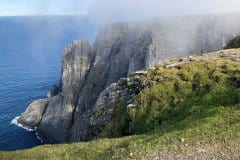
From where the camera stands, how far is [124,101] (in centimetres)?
5181

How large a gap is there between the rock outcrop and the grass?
4558 centimetres

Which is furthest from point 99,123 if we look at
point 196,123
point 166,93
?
point 196,123

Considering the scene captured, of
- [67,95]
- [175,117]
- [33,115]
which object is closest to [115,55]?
[67,95]

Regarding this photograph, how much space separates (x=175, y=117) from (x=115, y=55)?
74172 mm

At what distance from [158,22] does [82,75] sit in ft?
88.6

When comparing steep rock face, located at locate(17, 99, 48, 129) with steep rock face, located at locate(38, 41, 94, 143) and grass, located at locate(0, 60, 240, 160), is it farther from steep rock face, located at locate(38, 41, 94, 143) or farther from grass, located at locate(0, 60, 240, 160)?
grass, located at locate(0, 60, 240, 160)

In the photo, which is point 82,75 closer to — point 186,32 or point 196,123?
point 186,32

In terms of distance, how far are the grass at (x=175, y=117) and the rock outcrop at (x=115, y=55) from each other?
45576mm

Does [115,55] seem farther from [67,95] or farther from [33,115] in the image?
[33,115]

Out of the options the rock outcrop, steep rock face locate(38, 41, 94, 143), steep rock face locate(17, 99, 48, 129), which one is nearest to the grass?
the rock outcrop

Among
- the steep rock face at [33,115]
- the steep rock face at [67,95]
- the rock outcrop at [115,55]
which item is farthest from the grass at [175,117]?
the steep rock face at [33,115]

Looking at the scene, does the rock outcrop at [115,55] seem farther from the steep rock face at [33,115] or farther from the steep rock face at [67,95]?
the steep rock face at [33,115]

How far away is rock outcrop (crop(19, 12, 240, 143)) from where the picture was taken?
10071cm

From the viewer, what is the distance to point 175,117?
4069 cm
